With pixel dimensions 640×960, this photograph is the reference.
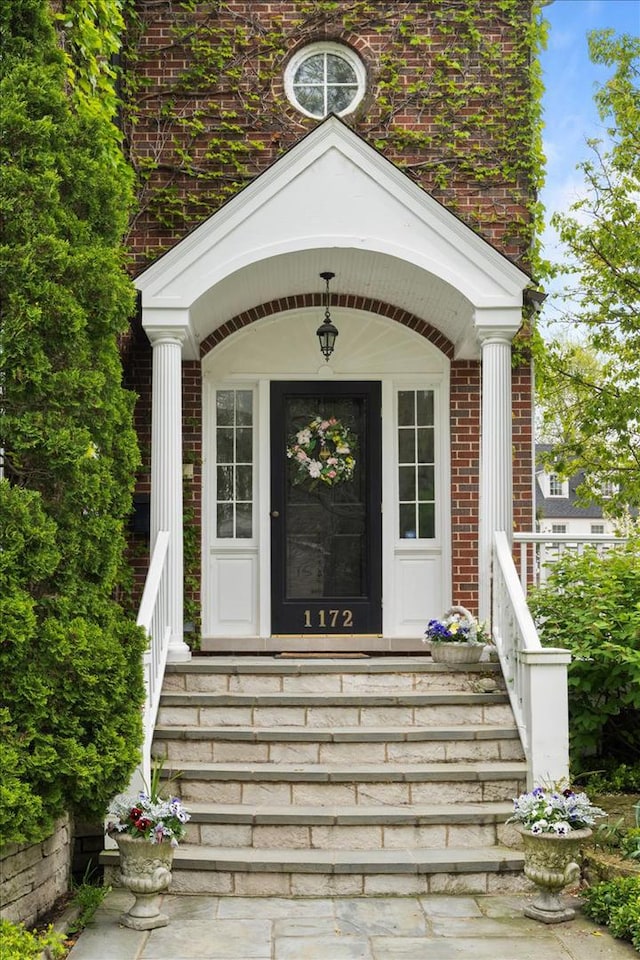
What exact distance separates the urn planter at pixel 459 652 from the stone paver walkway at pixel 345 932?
169cm

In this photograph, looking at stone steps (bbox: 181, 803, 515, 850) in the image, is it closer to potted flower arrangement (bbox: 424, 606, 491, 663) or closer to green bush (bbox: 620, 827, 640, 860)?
green bush (bbox: 620, 827, 640, 860)

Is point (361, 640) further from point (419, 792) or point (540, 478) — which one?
point (540, 478)

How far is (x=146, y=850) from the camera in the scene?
4.78 m

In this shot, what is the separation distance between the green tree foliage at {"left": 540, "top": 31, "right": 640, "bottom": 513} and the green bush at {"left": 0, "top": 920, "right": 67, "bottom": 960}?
722 cm

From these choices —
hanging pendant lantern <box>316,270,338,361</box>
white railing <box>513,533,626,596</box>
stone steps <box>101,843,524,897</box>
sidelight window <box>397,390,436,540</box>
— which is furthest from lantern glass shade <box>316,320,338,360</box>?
stone steps <box>101,843,524,897</box>

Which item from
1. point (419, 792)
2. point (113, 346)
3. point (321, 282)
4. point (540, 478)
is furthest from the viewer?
point (540, 478)

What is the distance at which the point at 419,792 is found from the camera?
5.74 meters

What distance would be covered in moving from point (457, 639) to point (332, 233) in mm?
2922

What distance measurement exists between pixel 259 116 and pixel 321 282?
5.78 ft

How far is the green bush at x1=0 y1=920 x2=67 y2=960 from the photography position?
13.0ft

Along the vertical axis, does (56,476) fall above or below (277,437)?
below

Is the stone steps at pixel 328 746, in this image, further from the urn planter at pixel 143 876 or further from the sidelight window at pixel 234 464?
the sidelight window at pixel 234 464

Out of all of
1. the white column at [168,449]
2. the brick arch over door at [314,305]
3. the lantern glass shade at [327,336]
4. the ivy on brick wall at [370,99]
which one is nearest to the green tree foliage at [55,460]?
the white column at [168,449]

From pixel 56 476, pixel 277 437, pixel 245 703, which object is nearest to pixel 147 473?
pixel 277 437
